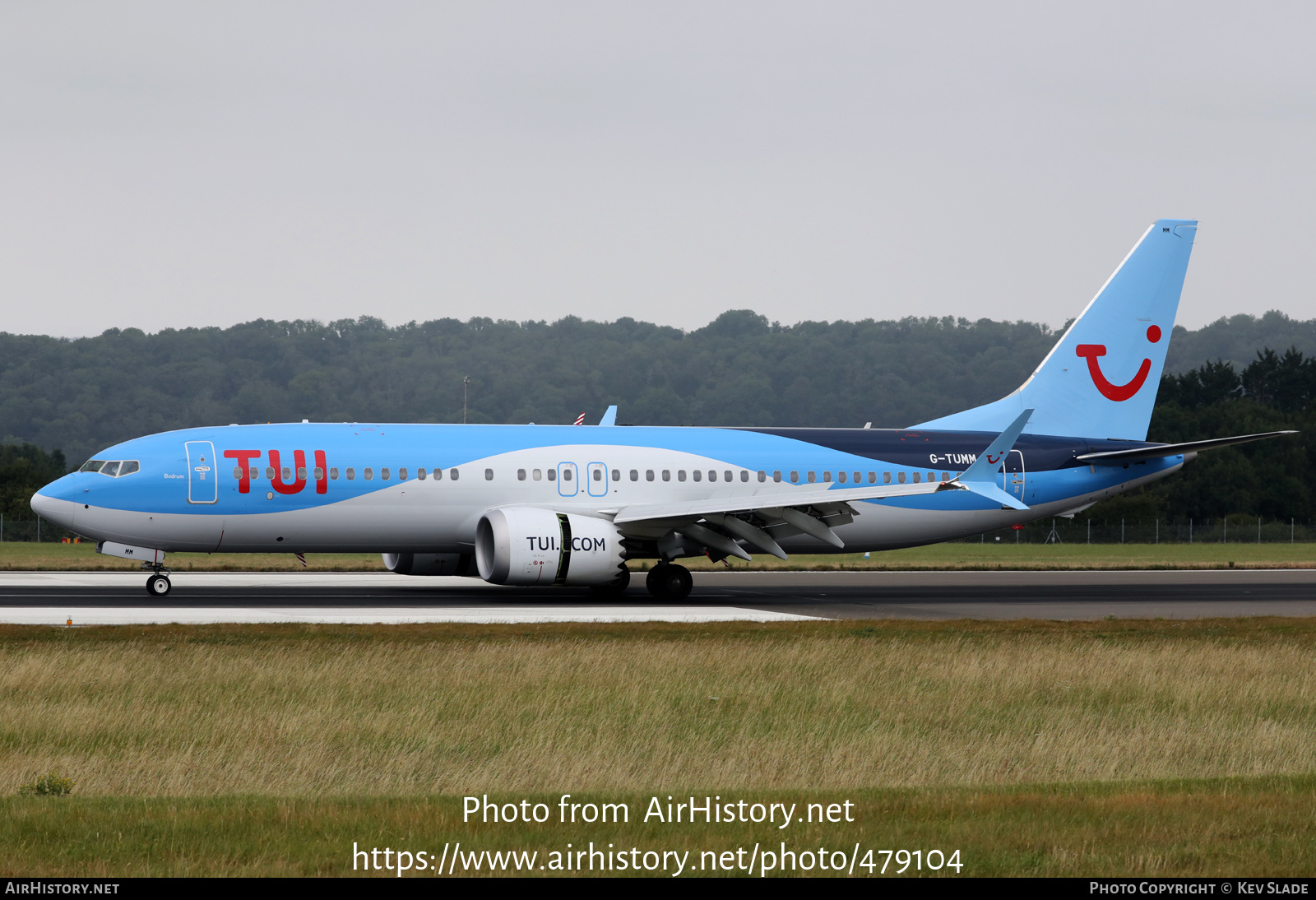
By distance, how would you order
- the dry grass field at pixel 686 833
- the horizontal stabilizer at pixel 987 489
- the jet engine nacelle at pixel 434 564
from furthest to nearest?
the jet engine nacelle at pixel 434 564, the horizontal stabilizer at pixel 987 489, the dry grass field at pixel 686 833

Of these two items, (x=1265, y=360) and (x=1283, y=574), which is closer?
(x=1283, y=574)

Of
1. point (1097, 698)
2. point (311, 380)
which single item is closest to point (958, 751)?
point (1097, 698)

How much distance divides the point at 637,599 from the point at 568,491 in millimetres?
2988

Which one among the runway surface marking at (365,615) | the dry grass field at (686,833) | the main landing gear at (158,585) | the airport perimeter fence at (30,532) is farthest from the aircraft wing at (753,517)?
the airport perimeter fence at (30,532)

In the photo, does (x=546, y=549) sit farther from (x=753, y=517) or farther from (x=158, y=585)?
(x=158, y=585)

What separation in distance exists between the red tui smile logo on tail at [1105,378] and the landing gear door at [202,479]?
23.6 metres

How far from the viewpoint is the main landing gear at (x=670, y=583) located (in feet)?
106

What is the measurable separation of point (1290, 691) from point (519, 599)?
59.8ft

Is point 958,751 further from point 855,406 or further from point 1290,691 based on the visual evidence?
point 855,406

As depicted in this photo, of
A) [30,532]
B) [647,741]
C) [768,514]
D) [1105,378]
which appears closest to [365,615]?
[768,514]

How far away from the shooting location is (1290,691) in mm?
17047

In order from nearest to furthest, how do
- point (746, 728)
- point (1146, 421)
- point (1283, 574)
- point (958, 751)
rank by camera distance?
1. point (958, 751)
2. point (746, 728)
3. point (1146, 421)
4. point (1283, 574)

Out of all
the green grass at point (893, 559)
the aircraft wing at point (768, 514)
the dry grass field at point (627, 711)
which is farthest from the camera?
the green grass at point (893, 559)

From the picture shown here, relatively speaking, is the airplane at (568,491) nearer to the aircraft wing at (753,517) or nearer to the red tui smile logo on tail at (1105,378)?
the aircraft wing at (753,517)
